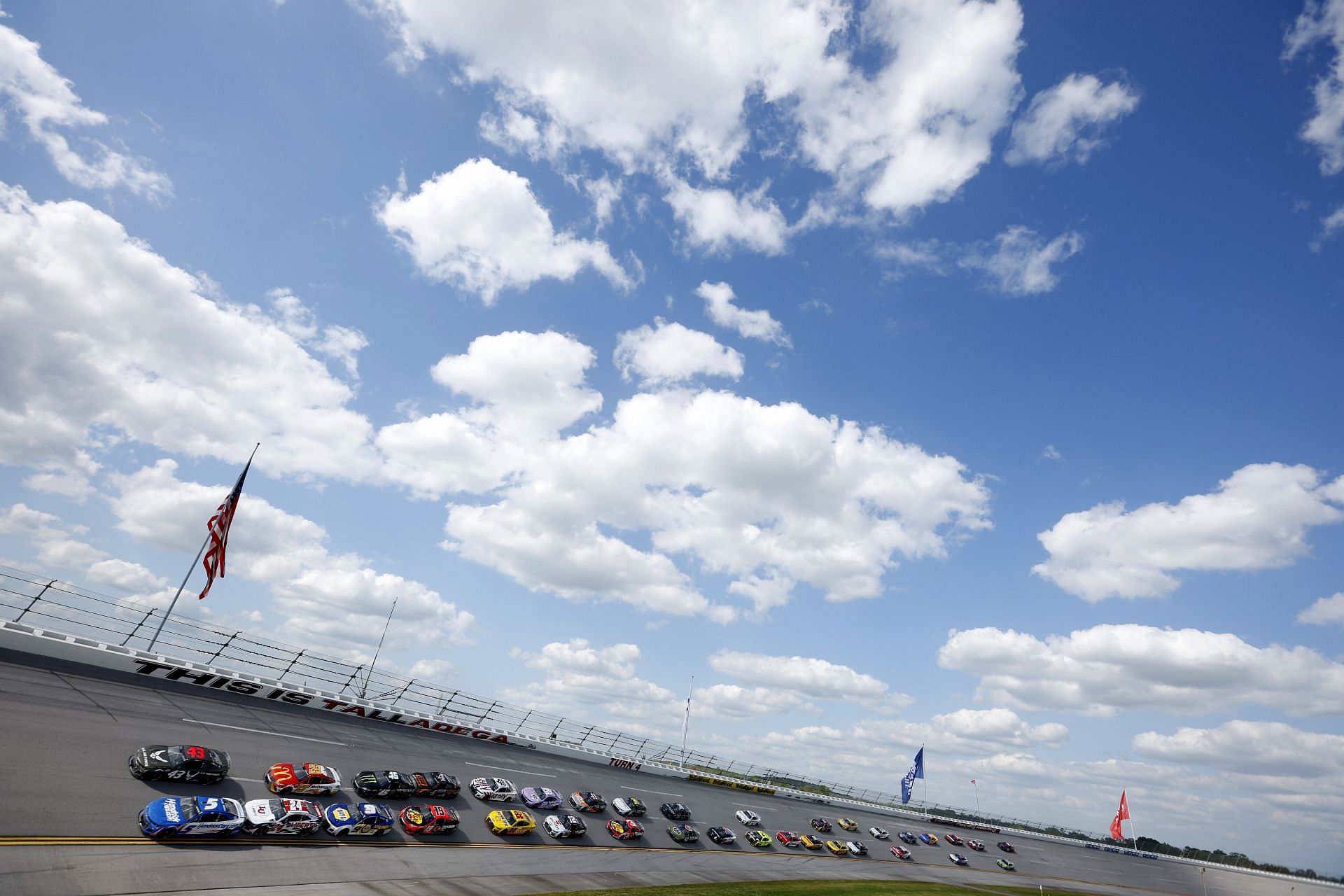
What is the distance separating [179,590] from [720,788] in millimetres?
59735

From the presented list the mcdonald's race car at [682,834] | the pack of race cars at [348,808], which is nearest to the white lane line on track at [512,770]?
the pack of race cars at [348,808]

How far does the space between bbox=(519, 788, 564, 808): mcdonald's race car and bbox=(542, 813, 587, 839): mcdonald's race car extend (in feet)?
4.50

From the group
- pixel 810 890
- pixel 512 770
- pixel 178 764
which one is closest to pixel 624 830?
pixel 512 770

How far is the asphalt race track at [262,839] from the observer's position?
2452 cm

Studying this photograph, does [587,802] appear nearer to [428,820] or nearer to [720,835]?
[720,835]

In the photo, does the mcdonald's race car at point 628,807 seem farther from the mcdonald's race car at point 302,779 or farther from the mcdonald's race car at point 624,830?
the mcdonald's race car at point 302,779

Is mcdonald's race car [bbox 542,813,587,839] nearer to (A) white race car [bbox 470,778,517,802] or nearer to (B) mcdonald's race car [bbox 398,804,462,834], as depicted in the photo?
(A) white race car [bbox 470,778,517,802]

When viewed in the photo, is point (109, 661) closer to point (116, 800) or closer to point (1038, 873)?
point (116, 800)

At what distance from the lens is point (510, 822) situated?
133ft

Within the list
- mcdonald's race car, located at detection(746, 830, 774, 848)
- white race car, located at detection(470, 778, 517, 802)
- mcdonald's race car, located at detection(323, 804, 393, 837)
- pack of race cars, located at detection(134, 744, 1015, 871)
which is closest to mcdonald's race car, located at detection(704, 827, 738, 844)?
pack of race cars, located at detection(134, 744, 1015, 871)

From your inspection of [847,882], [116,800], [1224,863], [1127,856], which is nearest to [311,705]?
[116,800]

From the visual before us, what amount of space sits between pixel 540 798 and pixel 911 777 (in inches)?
2872

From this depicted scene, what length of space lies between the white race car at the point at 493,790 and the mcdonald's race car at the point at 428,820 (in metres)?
4.92

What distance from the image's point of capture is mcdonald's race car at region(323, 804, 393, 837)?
32.1 m
